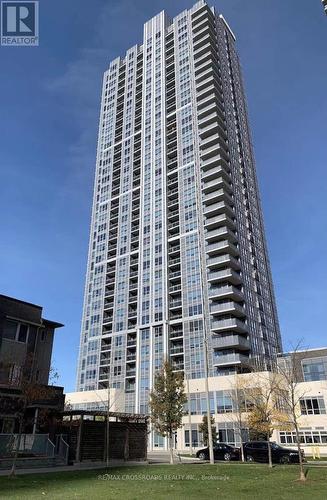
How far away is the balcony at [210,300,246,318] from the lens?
243 feet

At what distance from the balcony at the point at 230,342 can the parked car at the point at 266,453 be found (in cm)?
3173

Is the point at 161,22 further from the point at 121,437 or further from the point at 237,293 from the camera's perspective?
the point at 121,437

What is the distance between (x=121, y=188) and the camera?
10469 centimetres

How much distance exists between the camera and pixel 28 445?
92.8 feet

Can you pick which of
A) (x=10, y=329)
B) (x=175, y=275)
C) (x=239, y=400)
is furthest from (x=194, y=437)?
(x=10, y=329)

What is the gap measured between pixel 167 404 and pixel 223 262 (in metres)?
44.5

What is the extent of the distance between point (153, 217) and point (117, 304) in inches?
846

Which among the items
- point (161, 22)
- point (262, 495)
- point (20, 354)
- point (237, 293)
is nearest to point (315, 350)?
point (237, 293)

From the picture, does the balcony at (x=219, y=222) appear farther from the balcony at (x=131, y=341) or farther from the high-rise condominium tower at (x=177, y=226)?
the balcony at (x=131, y=341)

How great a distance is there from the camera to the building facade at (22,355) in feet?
93.0

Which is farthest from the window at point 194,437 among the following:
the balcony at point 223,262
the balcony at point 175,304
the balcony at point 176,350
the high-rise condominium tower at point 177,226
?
the balcony at point 223,262

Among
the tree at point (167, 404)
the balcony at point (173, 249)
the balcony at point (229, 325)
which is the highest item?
the balcony at point (173, 249)

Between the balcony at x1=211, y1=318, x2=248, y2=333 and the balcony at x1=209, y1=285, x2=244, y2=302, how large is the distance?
463 centimetres

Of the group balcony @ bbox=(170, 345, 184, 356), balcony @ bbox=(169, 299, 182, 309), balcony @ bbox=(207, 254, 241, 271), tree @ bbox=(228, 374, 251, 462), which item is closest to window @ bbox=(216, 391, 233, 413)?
tree @ bbox=(228, 374, 251, 462)
